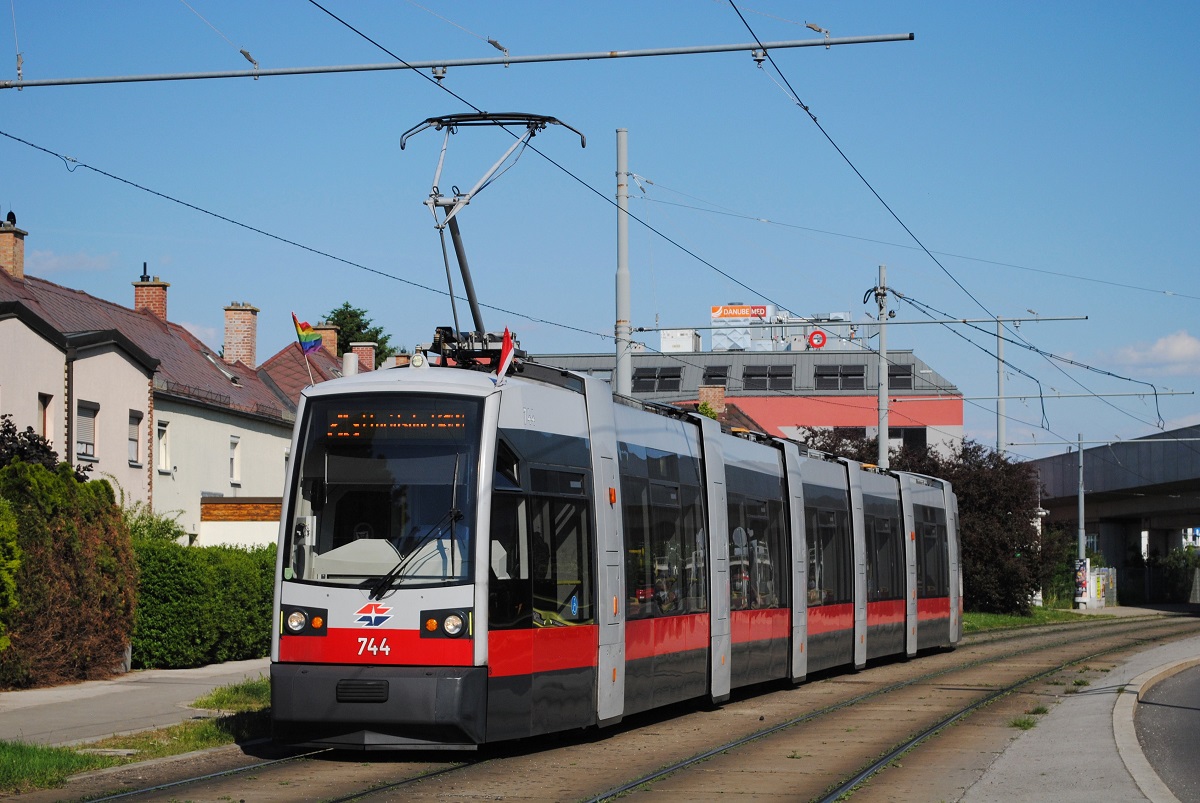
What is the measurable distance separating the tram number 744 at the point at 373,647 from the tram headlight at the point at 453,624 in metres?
0.46

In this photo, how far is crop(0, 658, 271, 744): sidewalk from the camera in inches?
580

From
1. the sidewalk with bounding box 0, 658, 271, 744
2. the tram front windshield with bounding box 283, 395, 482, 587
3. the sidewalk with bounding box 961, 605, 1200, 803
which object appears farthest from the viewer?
the sidewalk with bounding box 0, 658, 271, 744

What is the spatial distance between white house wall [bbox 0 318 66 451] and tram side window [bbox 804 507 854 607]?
15.4m

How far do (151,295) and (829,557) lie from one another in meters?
28.5

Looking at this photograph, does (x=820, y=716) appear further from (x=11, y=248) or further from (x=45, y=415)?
(x=11, y=248)

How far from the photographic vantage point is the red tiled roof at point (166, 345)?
35.8m

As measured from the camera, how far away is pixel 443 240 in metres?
15.7

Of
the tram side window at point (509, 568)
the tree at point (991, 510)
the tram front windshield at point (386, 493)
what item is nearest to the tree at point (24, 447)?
the tram front windshield at point (386, 493)

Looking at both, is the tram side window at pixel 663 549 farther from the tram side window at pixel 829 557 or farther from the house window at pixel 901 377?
the house window at pixel 901 377

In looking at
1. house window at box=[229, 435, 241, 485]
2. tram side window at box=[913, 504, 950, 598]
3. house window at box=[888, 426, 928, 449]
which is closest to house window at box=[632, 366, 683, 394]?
house window at box=[888, 426, 928, 449]

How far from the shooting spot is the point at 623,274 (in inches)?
925

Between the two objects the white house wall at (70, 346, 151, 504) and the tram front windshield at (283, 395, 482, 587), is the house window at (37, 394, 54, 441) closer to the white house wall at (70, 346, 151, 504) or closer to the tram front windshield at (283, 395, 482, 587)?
the white house wall at (70, 346, 151, 504)

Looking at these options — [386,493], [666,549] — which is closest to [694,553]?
[666,549]

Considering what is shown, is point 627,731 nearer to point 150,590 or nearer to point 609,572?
point 609,572
